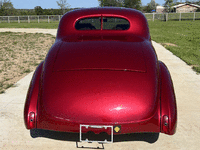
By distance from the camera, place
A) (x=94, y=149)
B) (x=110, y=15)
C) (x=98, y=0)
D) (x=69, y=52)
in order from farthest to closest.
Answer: (x=98, y=0)
(x=110, y=15)
(x=69, y=52)
(x=94, y=149)

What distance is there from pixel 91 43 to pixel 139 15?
1169 mm

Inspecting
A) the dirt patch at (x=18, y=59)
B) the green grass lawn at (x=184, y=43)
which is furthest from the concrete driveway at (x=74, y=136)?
the green grass lawn at (x=184, y=43)

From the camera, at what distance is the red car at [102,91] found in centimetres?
254

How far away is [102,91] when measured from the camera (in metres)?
2.63

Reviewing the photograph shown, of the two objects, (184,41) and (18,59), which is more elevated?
(184,41)

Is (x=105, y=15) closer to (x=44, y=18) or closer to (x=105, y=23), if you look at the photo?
(x=105, y=23)

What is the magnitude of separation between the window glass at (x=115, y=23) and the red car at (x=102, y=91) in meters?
0.62

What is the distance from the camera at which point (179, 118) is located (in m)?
3.70

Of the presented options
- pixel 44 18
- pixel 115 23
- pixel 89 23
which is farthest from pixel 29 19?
pixel 115 23

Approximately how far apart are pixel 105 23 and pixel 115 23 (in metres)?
0.21

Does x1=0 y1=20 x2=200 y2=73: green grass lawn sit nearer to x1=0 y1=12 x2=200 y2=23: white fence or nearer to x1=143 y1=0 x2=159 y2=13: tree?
x1=0 y1=12 x2=200 y2=23: white fence

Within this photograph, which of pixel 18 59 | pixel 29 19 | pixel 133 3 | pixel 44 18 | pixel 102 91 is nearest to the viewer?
pixel 102 91

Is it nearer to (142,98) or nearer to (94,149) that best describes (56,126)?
(94,149)

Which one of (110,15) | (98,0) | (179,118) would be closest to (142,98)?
(179,118)
